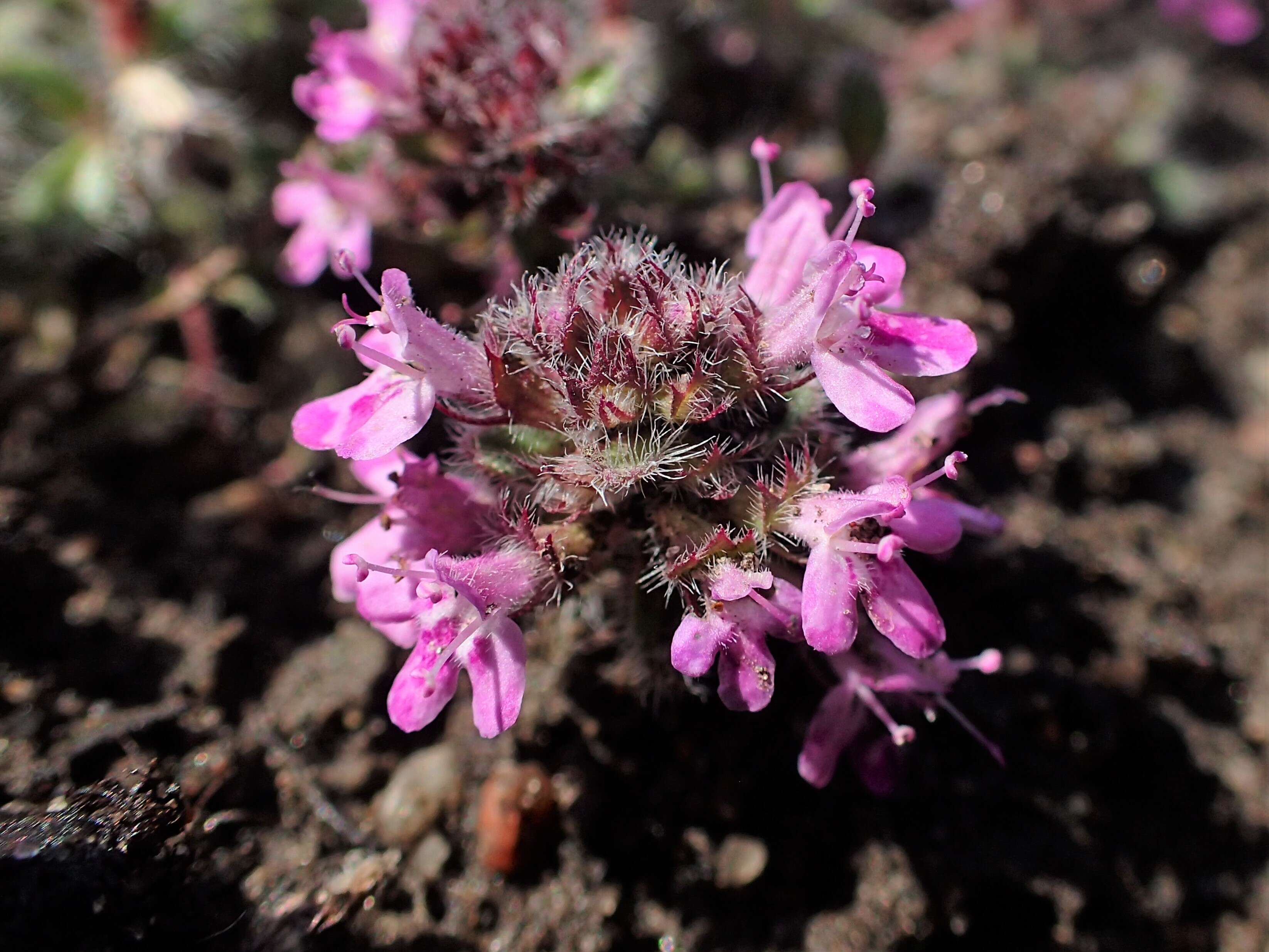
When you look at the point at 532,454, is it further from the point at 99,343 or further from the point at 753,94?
the point at 753,94

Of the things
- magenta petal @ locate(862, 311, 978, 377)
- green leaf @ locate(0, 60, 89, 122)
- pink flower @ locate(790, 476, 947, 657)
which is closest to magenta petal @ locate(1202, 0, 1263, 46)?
magenta petal @ locate(862, 311, 978, 377)

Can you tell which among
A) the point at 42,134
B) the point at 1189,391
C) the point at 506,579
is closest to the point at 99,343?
the point at 42,134

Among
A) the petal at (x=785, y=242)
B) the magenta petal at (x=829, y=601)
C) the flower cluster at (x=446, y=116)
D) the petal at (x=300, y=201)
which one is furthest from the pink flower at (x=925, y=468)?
the petal at (x=300, y=201)

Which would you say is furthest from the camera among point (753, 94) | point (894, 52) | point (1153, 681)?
point (894, 52)

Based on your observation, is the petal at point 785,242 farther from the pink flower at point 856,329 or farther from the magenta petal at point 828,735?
the magenta petal at point 828,735

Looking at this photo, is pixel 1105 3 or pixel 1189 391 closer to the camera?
pixel 1189 391

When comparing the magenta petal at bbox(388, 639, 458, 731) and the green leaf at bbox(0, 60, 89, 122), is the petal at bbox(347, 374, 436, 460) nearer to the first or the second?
the magenta petal at bbox(388, 639, 458, 731)

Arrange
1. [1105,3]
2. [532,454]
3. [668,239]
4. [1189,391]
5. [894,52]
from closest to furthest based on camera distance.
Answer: [532,454]
[668,239]
[1189,391]
[894,52]
[1105,3]
